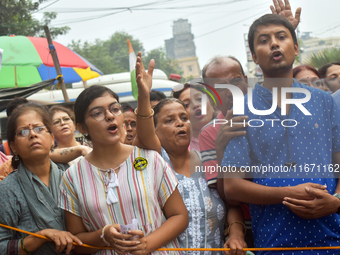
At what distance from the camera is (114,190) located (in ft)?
7.82

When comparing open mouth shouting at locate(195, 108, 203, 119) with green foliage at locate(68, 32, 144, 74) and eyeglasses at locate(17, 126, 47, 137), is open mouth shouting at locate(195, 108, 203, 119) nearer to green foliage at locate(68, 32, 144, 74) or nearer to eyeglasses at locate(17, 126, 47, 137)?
eyeglasses at locate(17, 126, 47, 137)

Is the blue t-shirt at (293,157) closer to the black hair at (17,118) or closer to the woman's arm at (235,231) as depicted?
the woman's arm at (235,231)

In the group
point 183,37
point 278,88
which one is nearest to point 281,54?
point 278,88

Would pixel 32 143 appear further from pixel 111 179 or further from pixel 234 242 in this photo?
pixel 234 242

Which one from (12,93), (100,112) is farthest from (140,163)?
(12,93)

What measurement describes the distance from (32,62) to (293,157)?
5.43m

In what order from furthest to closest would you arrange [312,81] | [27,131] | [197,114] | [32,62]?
[32,62], [312,81], [197,114], [27,131]

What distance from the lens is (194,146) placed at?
122 inches

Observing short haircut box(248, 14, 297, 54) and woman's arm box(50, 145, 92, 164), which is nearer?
short haircut box(248, 14, 297, 54)

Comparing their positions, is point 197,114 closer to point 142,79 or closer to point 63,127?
point 142,79

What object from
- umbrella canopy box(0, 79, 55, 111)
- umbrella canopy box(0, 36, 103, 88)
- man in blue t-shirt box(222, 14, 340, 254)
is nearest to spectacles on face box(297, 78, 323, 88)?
man in blue t-shirt box(222, 14, 340, 254)

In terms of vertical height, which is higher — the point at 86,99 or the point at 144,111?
the point at 86,99

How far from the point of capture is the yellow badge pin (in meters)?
2.45

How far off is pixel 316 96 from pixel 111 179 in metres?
1.19
